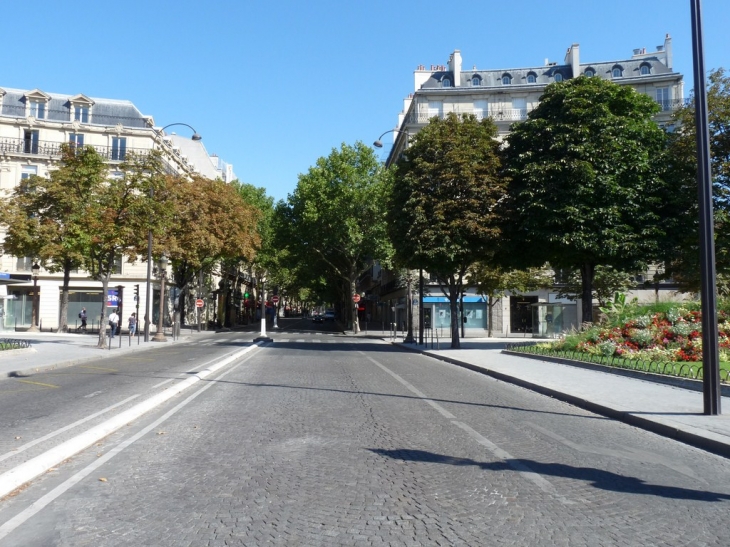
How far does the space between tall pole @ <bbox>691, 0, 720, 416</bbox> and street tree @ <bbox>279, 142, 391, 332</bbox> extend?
4266 centimetres

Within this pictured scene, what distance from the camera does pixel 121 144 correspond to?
52750 millimetres

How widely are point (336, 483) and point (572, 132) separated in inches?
897

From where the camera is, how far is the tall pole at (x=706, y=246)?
897 centimetres

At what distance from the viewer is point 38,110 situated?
52.9 m

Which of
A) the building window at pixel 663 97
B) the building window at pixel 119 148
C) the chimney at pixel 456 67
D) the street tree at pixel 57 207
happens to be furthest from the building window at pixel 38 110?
the building window at pixel 663 97

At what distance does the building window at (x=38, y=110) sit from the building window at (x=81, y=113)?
2.50m

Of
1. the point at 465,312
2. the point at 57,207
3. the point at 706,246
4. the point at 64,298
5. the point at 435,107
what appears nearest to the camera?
the point at 706,246

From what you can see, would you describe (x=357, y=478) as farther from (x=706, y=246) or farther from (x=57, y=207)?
(x=57, y=207)

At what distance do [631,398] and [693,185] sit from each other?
18624 millimetres

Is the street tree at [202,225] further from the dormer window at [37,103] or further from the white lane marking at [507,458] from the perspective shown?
the white lane marking at [507,458]

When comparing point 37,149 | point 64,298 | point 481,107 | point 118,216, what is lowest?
point 64,298

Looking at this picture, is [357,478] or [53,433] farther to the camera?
[53,433]

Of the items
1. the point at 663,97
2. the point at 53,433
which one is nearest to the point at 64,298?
the point at 53,433

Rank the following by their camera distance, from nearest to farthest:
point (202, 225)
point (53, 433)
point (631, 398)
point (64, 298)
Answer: point (53, 433) < point (631, 398) < point (202, 225) < point (64, 298)
